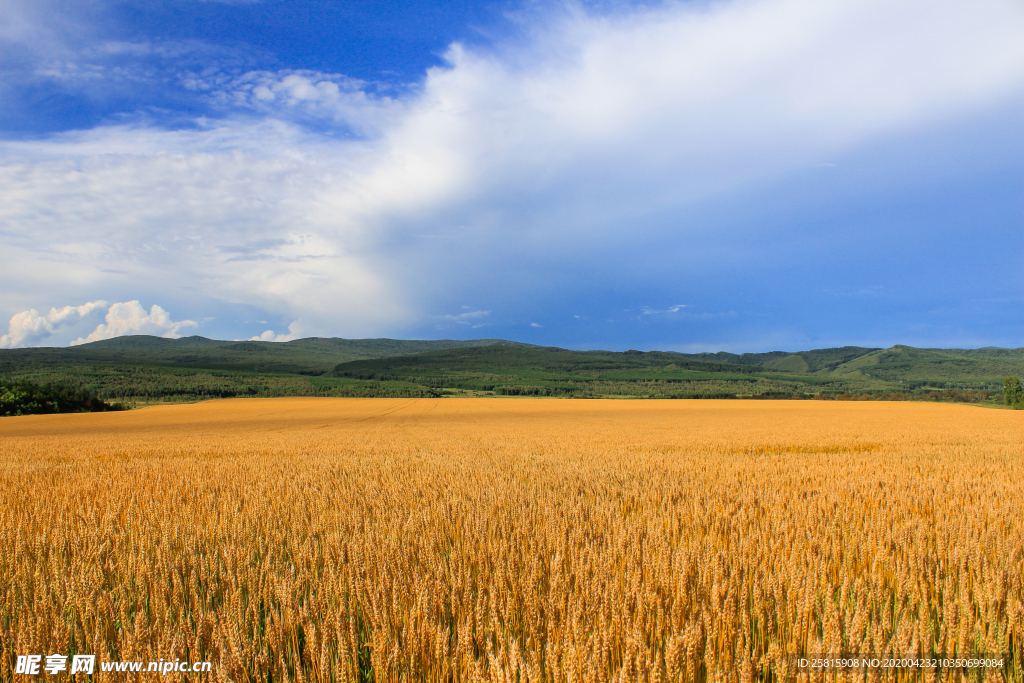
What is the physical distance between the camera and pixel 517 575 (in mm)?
3730

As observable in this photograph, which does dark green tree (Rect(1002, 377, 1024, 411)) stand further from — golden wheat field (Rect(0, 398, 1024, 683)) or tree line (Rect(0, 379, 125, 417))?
tree line (Rect(0, 379, 125, 417))

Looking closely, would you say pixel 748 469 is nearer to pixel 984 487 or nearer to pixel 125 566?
pixel 984 487

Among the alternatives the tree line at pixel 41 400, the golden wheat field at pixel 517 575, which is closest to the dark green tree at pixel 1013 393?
the golden wheat field at pixel 517 575

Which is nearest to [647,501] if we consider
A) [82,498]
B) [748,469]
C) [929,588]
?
[929,588]

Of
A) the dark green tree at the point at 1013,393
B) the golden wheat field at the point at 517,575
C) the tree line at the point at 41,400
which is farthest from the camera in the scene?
the dark green tree at the point at 1013,393

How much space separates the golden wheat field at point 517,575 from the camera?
→ 245 centimetres

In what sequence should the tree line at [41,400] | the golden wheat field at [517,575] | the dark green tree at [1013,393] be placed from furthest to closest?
the dark green tree at [1013,393], the tree line at [41,400], the golden wheat field at [517,575]

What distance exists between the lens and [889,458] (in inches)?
496

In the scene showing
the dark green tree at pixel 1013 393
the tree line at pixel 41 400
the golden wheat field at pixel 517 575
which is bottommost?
the tree line at pixel 41 400

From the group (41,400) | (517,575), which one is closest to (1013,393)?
(517,575)

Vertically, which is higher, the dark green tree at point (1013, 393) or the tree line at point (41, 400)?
the dark green tree at point (1013, 393)

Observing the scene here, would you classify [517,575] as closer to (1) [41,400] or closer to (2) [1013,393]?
(1) [41,400]

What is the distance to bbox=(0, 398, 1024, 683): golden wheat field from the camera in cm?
245

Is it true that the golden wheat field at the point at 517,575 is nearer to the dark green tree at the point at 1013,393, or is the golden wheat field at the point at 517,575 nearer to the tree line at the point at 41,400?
the tree line at the point at 41,400
